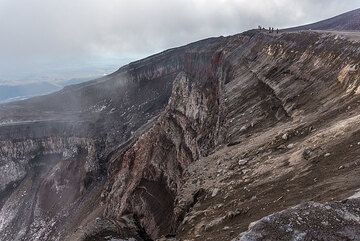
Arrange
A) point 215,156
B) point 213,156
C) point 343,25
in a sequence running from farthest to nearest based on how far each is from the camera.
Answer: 1. point 343,25
2. point 213,156
3. point 215,156

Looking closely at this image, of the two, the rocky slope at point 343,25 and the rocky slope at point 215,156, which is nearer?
the rocky slope at point 215,156

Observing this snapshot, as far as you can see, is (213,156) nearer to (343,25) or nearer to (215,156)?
(215,156)

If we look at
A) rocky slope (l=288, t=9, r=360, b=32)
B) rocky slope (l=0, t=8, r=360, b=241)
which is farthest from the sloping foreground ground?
rocky slope (l=288, t=9, r=360, b=32)

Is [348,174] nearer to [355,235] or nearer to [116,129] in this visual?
[355,235]

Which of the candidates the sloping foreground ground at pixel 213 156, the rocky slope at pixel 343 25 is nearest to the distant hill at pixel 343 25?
the rocky slope at pixel 343 25

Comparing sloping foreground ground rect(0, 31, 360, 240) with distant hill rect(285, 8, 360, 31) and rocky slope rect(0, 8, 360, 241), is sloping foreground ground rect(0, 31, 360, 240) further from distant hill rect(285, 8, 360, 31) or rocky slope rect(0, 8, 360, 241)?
distant hill rect(285, 8, 360, 31)

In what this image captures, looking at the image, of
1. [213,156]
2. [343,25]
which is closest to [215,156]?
[213,156]

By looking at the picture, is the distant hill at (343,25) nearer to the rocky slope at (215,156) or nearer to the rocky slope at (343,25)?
the rocky slope at (343,25)

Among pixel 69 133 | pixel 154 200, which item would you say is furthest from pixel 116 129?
pixel 154 200
